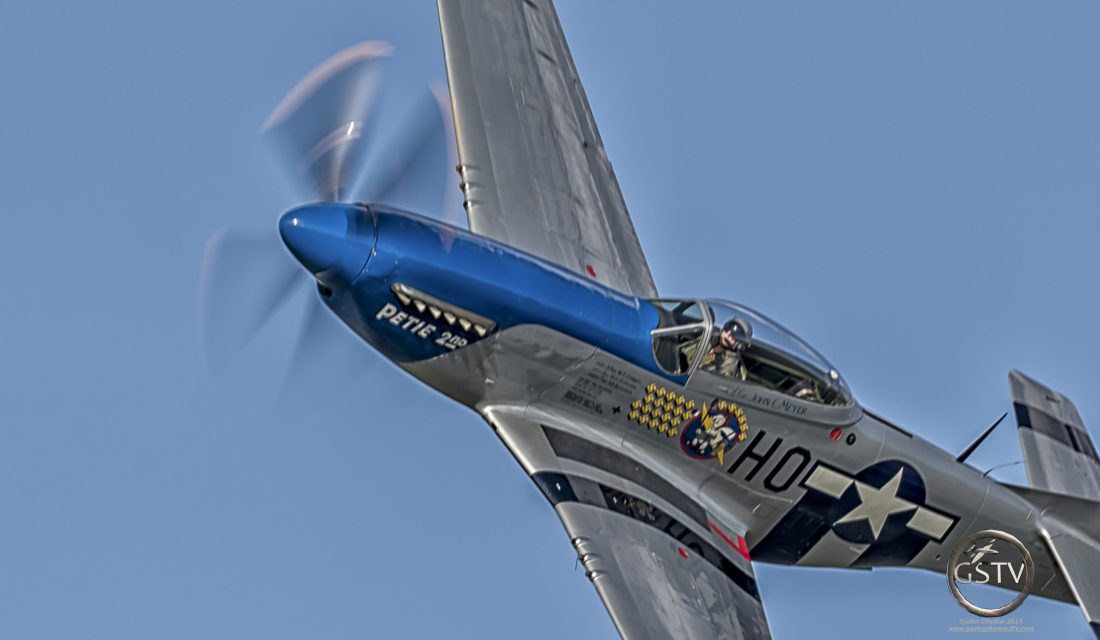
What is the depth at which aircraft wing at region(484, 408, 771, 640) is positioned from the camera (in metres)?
16.7

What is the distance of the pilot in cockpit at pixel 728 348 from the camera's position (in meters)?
17.8

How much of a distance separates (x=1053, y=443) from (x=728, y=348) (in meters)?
4.36

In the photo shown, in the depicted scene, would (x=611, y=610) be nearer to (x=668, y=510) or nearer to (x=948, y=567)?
(x=668, y=510)

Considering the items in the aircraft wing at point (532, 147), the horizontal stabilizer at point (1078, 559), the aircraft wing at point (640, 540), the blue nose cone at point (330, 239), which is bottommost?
the aircraft wing at point (640, 540)

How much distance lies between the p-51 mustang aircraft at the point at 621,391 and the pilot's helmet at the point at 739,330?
20 mm

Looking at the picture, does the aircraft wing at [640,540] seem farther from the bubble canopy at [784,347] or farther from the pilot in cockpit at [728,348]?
the bubble canopy at [784,347]

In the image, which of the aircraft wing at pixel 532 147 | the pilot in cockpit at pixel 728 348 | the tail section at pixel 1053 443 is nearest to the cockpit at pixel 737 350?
the pilot in cockpit at pixel 728 348

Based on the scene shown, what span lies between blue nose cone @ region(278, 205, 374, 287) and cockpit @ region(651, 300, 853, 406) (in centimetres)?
289

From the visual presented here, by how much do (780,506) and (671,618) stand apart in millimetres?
2569

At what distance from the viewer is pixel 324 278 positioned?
55.1 feet

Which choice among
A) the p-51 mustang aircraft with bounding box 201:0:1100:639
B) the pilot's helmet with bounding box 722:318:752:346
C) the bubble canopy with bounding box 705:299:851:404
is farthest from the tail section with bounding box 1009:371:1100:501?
the pilot's helmet with bounding box 722:318:752:346

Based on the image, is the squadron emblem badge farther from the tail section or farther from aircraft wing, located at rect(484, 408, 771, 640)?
the tail section

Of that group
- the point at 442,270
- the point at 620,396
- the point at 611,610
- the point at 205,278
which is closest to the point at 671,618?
the point at 611,610

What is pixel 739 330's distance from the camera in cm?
1780
